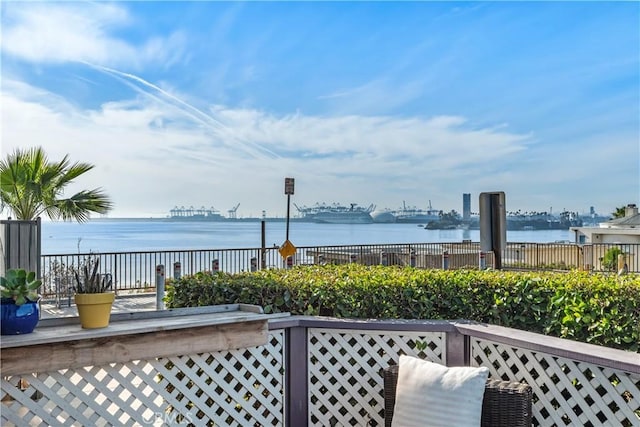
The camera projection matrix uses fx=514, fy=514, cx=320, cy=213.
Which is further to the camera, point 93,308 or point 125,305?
point 125,305

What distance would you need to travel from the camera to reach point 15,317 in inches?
91.4

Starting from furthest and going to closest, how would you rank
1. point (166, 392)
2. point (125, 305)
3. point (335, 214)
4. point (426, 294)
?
point (335, 214) < point (125, 305) < point (426, 294) < point (166, 392)

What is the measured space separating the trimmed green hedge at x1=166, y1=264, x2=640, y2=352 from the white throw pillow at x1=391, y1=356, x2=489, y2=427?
0.59 metres

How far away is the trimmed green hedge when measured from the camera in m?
3.07

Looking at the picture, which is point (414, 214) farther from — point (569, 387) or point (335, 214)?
point (569, 387)

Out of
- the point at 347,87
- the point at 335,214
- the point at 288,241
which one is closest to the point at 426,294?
the point at 288,241

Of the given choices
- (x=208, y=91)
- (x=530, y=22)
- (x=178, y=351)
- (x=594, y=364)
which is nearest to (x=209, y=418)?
(x=178, y=351)

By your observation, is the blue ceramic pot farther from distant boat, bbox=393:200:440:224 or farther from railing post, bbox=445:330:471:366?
distant boat, bbox=393:200:440:224

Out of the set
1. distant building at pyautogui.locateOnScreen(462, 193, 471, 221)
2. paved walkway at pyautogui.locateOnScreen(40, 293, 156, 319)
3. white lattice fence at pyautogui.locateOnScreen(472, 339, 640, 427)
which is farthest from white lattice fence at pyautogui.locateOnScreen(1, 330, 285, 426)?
distant building at pyautogui.locateOnScreen(462, 193, 471, 221)

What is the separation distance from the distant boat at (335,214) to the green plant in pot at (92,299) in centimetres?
3898

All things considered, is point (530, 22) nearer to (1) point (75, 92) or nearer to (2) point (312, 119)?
(1) point (75, 92)

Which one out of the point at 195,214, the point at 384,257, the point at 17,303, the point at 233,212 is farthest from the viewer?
the point at 195,214

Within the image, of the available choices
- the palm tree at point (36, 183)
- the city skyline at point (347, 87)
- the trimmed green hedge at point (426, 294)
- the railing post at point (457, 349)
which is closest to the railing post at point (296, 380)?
the trimmed green hedge at point (426, 294)

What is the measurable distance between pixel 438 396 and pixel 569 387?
0.64 metres
